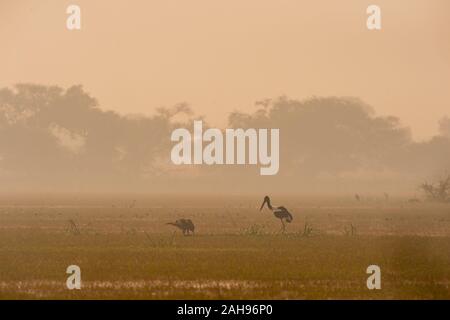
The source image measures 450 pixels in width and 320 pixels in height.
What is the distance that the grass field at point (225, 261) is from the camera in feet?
65.0

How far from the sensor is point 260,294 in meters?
19.1

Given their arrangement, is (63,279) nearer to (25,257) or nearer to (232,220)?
(25,257)

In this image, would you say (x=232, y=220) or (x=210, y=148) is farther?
(x=210, y=148)

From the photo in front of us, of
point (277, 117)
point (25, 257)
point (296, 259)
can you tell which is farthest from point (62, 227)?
point (277, 117)

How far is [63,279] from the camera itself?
21.9 m

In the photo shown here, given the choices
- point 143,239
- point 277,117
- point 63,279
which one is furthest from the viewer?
point 277,117

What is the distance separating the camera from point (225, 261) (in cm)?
2534

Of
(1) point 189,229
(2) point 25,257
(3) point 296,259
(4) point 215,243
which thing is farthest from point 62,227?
(3) point 296,259

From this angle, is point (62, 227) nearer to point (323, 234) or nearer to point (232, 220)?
point (232, 220)

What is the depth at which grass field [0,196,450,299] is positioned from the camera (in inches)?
779
